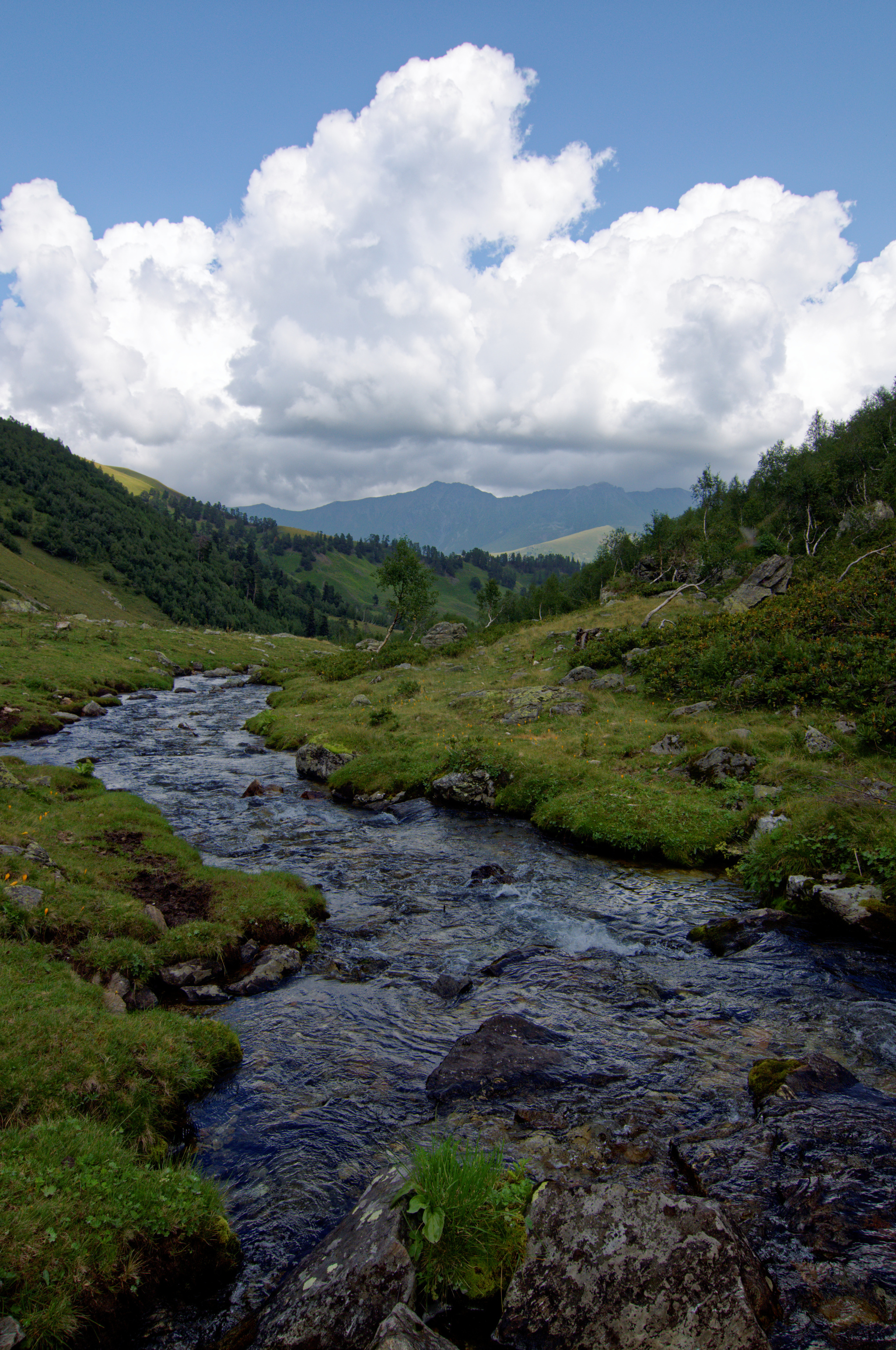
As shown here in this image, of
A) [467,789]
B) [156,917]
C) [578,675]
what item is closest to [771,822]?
[467,789]

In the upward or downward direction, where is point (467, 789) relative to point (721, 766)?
downward

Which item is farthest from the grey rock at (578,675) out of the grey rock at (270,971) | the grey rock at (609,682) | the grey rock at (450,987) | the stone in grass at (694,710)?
the grey rock at (270,971)

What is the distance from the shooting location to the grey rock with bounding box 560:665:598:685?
47.7 metres

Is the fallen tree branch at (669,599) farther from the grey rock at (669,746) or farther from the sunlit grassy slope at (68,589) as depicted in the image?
the sunlit grassy slope at (68,589)

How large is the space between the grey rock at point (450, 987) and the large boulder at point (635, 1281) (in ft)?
23.1

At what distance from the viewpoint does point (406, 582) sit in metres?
86.6

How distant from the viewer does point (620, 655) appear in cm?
5056

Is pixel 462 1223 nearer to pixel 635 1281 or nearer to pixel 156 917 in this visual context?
pixel 635 1281

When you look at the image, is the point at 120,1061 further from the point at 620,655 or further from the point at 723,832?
the point at 620,655

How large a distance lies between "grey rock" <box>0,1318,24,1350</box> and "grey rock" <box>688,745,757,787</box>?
2501 cm

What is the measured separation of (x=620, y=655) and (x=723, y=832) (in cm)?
3047

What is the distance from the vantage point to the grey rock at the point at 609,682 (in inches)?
1753

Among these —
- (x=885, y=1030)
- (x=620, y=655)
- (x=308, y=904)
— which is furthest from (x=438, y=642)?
(x=885, y=1030)

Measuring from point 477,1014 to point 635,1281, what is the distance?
284 inches
